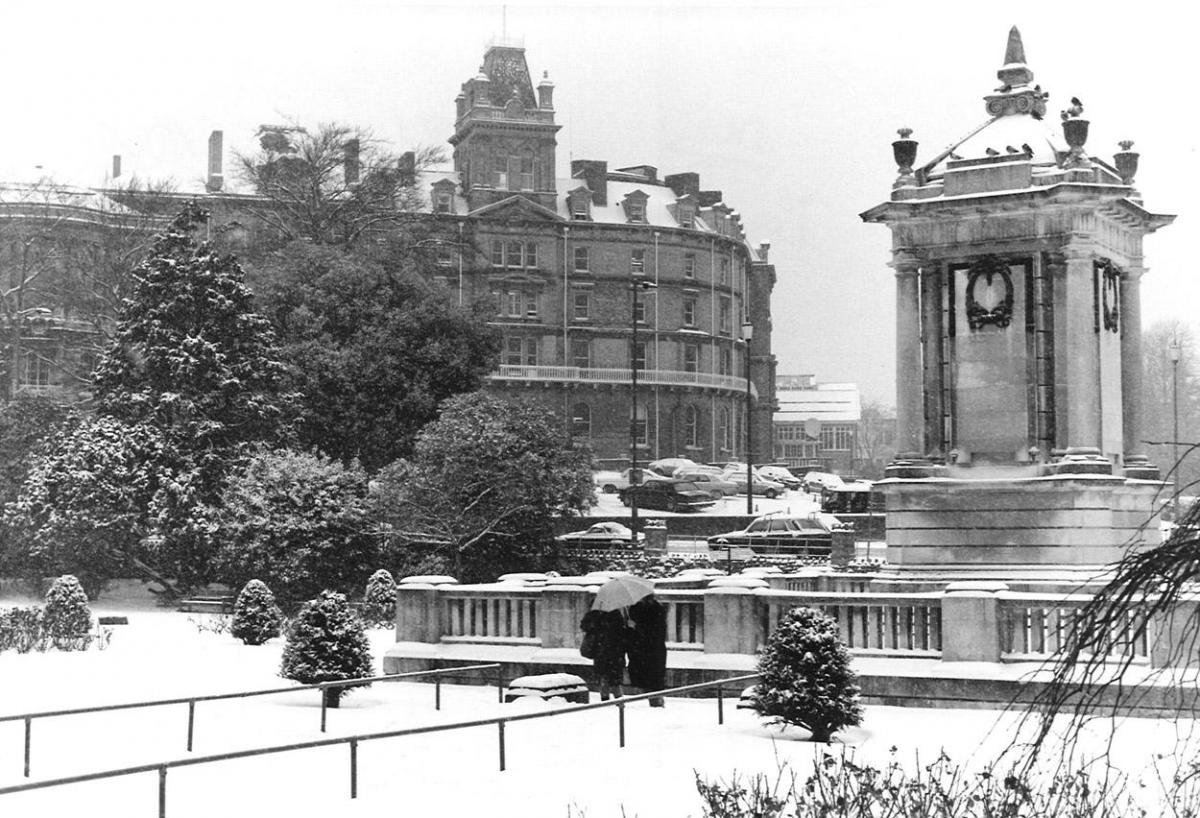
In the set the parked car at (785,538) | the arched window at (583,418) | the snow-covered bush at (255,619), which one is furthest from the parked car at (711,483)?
the snow-covered bush at (255,619)

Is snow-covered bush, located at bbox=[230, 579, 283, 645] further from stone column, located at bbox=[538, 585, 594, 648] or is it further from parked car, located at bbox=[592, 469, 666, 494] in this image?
parked car, located at bbox=[592, 469, 666, 494]

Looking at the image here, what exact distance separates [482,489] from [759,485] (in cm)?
4502

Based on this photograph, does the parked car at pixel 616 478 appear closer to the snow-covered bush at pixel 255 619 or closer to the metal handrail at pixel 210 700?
the snow-covered bush at pixel 255 619

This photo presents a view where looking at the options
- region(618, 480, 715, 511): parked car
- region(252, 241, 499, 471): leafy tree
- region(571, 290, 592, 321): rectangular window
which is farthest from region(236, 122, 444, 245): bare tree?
region(571, 290, 592, 321): rectangular window

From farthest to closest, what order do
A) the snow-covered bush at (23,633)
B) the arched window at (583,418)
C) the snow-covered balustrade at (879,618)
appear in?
1. the arched window at (583,418)
2. the snow-covered bush at (23,633)
3. the snow-covered balustrade at (879,618)

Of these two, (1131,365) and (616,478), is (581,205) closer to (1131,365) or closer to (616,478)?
(616,478)

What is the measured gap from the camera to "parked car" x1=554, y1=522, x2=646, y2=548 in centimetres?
5450

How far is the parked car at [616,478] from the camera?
8631cm

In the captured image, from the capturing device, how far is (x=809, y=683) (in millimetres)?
17547

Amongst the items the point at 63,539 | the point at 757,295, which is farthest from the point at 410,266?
the point at 757,295

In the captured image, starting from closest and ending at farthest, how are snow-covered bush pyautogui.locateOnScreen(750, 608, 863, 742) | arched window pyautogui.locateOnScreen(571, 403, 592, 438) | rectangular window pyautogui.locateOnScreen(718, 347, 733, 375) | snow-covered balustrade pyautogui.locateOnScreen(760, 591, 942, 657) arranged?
1. snow-covered bush pyautogui.locateOnScreen(750, 608, 863, 742)
2. snow-covered balustrade pyautogui.locateOnScreen(760, 591, 942, 657)
3. arched window pyautogui.locateOnScreen(571, 403, 592, 438)
4. rectangular window pyautogui.locateOnScreen(718, 347, 733, 375)

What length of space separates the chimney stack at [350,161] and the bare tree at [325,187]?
4 cm

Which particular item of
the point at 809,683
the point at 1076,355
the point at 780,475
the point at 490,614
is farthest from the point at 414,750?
the point at 780,475

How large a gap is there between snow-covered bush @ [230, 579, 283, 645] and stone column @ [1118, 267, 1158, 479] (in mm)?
16384
